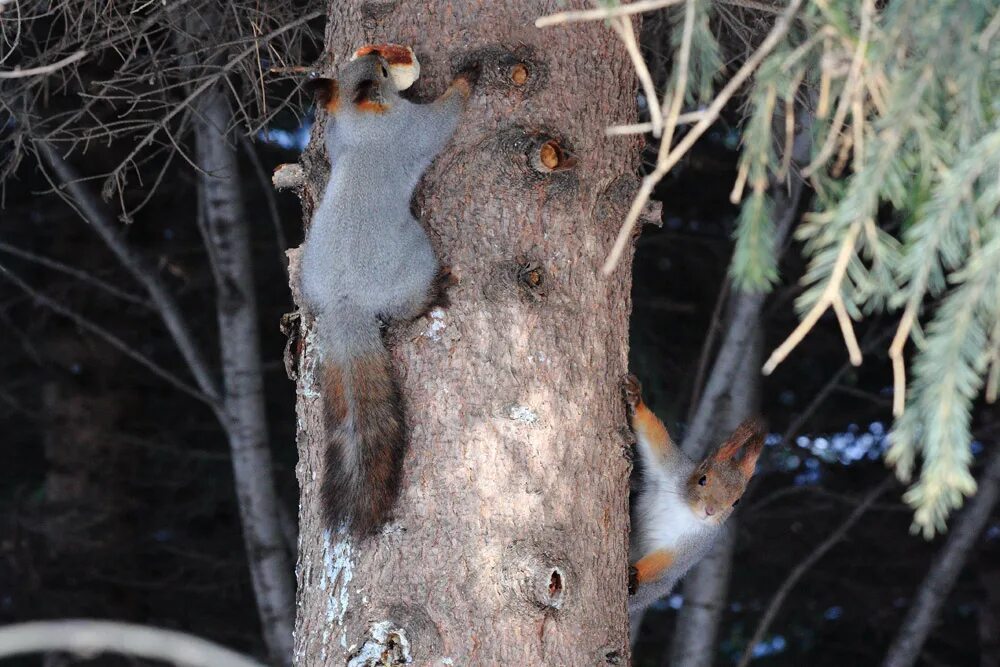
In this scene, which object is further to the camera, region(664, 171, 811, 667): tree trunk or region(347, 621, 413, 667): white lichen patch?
region(664, 171, 811, 667): tree trunk

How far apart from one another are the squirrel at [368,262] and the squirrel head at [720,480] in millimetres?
1357

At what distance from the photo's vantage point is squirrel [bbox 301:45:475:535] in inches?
85.0

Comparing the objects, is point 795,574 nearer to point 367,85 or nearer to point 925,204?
point 367,85

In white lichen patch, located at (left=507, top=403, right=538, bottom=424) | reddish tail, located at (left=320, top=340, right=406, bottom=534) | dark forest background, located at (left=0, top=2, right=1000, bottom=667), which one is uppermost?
white lichen patch, located at (left=507, top=403, right=538, bottom=424)

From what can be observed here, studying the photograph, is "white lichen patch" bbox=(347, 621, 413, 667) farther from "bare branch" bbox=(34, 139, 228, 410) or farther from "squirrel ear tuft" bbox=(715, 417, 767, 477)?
"bare branch" bbox=(34, 139, 228, 410)

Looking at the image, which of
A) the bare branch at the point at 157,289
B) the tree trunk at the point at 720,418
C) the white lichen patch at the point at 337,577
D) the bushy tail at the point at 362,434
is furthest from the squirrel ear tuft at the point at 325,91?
the bare branch at the point at 157,289

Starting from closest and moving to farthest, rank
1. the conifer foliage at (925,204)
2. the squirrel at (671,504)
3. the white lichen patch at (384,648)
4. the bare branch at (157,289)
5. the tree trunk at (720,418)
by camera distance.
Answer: the conifer foliage at (925,204)
the white lichen patch at (384,648)
the squirrel at (671,504)
the tree trunk at (720,418)
the bare branch at (157,289)

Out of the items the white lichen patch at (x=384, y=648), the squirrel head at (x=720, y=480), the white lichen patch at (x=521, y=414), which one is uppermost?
the white lichen patch at (x=521, y=414)

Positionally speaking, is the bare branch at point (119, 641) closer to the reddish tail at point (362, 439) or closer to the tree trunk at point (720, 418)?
the reddish tail at point (362, 439)

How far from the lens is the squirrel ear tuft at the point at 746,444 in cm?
322

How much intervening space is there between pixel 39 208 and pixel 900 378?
5543 mm

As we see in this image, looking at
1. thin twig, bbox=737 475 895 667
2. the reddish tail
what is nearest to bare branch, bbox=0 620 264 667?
the reddish tail

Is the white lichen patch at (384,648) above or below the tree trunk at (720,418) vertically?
above

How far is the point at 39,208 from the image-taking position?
6023 millimetres
